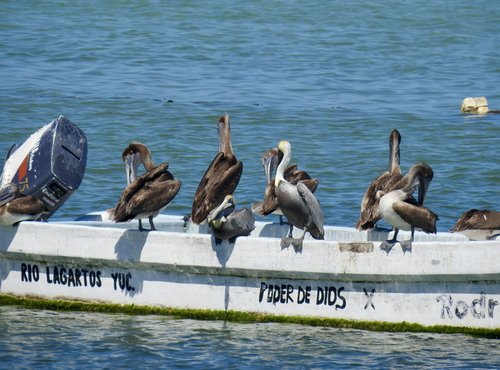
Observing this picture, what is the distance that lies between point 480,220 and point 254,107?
42.2 feet

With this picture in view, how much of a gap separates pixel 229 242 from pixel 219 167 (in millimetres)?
1364

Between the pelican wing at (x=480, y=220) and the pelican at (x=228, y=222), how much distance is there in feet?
6.47

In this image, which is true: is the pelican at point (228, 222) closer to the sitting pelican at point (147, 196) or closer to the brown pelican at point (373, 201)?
the sitting pelican at point (147, 196)

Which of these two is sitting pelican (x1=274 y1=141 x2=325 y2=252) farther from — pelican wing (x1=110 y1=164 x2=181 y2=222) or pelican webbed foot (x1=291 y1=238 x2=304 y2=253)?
pelican wing (x1=110 y1=164 x2=181 y2=222)

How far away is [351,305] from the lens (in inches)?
454

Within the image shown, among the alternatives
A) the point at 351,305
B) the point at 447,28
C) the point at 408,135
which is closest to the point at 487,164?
the point at 408,135

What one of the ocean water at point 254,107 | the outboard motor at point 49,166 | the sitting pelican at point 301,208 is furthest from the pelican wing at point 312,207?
the outboard motor at point 49,166

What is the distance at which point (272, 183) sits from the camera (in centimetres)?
1327

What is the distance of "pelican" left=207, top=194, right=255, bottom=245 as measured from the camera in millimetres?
11547

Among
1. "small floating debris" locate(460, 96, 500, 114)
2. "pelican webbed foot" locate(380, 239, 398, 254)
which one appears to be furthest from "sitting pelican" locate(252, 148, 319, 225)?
"small floating debris" locate(460, 96, 500, 114)

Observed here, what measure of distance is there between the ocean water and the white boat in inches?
6.8

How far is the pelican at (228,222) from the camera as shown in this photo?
11547 millimetres

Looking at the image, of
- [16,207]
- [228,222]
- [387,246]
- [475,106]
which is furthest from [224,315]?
[475,106]

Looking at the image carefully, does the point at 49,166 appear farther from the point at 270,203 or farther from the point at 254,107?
the point at 254,107
